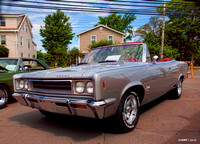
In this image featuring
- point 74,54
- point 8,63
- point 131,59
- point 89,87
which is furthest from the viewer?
point 74,54

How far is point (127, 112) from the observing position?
2816 mm

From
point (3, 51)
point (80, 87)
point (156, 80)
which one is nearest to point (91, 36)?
point (3, 51)

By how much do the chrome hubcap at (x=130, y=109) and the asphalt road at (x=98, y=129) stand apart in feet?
0.71

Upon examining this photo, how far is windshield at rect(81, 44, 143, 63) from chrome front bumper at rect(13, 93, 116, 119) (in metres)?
1.68

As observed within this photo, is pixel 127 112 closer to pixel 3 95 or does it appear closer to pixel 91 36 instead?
pixel 3 95

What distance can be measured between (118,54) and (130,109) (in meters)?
1.54

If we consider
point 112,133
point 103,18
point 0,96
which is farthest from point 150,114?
point 103,18

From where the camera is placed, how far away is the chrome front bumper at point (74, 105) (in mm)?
2203

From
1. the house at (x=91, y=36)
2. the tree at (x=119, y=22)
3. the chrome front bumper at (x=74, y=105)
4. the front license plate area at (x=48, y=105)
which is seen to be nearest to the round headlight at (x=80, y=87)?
the chrome front bumper at (x=74, y=105)

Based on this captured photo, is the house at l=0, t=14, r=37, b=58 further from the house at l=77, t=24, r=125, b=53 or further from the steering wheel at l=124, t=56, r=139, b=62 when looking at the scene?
the steering wheel at l=124, t=56, r=139, b=62

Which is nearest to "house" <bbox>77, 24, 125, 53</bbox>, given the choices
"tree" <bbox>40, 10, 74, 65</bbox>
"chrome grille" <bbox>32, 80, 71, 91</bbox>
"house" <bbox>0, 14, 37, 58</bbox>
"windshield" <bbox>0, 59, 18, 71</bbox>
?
"tree" <bbox>40, 10, 74, 65</bbox>

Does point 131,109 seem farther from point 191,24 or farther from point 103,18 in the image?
point 103,18

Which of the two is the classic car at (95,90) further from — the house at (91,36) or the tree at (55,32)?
the tree at (55,32)

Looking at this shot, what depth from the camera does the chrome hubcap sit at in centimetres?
274
